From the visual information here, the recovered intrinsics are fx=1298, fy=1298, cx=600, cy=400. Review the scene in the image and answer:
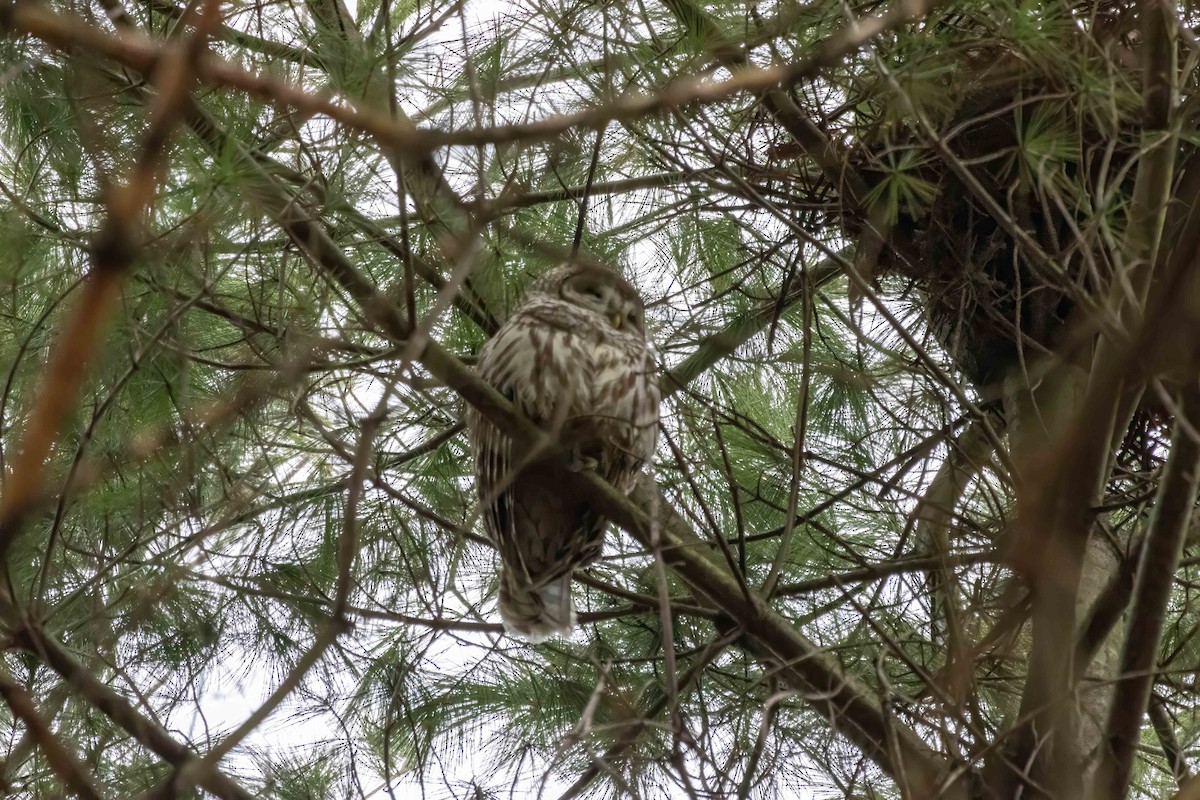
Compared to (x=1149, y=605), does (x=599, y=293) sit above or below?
above

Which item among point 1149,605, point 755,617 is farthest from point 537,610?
point 1149,605

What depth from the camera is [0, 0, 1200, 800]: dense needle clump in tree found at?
226 centimetres

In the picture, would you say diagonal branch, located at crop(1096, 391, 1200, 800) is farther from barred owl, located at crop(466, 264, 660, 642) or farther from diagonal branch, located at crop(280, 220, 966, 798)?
barred owl, located at crop(466, 264, 660, 642)

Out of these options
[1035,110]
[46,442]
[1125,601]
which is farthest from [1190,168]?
[46,442]

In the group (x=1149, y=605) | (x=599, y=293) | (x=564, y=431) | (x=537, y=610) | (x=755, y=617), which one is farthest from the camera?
(x=599, y=293)

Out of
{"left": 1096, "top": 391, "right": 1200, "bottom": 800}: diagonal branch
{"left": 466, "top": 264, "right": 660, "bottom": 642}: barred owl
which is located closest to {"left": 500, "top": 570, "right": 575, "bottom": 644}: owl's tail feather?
{"left": 466, "top": 264, "right": 660, "bottom": 642}: barred owl

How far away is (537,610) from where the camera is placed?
3303 millimetres

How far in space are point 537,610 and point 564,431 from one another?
567 mm

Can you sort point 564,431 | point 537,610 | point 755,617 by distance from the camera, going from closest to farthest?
1. point 755,617
2. point 564,431
3. point 537,610

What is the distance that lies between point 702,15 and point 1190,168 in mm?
1169

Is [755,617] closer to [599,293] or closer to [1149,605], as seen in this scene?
[1149,605]

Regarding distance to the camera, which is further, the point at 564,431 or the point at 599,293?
the point at 599,293

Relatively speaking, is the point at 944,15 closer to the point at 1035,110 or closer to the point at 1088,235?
the point at 1035,110

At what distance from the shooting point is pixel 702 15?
2.98 metres
